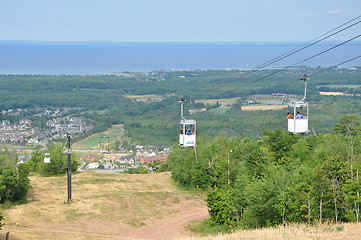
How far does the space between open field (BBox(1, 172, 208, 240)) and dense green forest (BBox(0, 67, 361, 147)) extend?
39.8 m

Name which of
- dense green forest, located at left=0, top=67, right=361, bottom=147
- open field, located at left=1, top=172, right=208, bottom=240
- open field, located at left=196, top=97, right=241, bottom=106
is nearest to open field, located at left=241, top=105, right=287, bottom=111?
dense green forest, located at left=0, top=67, right=361, bottom=147

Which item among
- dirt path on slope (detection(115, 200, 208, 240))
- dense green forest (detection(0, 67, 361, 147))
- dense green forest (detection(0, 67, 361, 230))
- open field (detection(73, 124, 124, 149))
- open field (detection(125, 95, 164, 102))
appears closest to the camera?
dense green forest (detection(0, 67, 361, 230))

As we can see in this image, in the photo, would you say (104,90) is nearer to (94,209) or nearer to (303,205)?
(94,209)

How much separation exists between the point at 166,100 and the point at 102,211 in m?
104

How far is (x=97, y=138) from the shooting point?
102312mm

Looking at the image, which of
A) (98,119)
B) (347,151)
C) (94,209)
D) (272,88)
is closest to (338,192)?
(347,151)

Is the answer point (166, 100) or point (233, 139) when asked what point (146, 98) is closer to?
point (166, 100)

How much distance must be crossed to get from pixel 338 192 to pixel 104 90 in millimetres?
145665

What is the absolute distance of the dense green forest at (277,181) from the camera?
80.7 ft

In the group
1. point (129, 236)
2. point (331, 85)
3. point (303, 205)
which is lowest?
point (129, 236)

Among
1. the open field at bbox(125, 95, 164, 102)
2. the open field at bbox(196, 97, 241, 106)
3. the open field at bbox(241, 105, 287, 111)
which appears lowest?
the open field at bbox(241, 105, 287, 111)

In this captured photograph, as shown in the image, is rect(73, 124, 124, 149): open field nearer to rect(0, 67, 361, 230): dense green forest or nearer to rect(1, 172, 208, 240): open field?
rect(0, 67, 361, 230): dense green forest

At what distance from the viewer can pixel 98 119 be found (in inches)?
4673

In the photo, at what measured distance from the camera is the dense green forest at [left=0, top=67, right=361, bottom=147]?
335 feet
